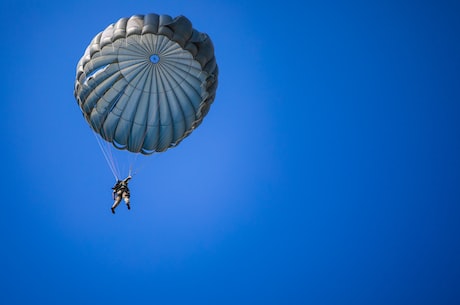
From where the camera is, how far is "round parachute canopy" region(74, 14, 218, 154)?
16.9 meters

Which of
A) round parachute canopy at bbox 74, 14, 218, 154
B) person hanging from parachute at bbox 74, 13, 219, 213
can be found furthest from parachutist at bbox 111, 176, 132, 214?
round parachute canopy at bbox 74, 14, 218, 154

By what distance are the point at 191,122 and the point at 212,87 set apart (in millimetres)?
1711

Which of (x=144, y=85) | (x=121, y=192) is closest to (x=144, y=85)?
(x=144, y=85)

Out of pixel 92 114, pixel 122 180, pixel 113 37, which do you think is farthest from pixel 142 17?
pixel 122 180

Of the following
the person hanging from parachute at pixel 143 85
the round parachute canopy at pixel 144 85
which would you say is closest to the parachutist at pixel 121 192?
the person hanging from parachute at pixel 143 85

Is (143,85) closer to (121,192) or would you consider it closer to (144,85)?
(144,85)

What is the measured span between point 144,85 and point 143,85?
0.04 metres

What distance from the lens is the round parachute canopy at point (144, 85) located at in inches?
665

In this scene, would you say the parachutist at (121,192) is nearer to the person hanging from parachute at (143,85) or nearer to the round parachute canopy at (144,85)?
the person hanging from parachute at (143,85)

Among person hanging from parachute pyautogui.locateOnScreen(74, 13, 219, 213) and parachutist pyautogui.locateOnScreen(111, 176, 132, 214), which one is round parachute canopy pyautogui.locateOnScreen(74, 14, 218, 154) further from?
parachutist pyautogui.locateOnScreen(111, 176, 132, 214)

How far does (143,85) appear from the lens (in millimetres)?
18234

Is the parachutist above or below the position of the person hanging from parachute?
below

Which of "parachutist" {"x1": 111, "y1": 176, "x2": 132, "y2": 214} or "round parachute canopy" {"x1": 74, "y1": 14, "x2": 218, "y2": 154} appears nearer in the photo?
"round parachute canopy" {"x1": 74, "y1": 14, "x2": 218, "y2": 154}

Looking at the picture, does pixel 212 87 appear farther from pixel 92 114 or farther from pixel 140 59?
pixel 92 114
